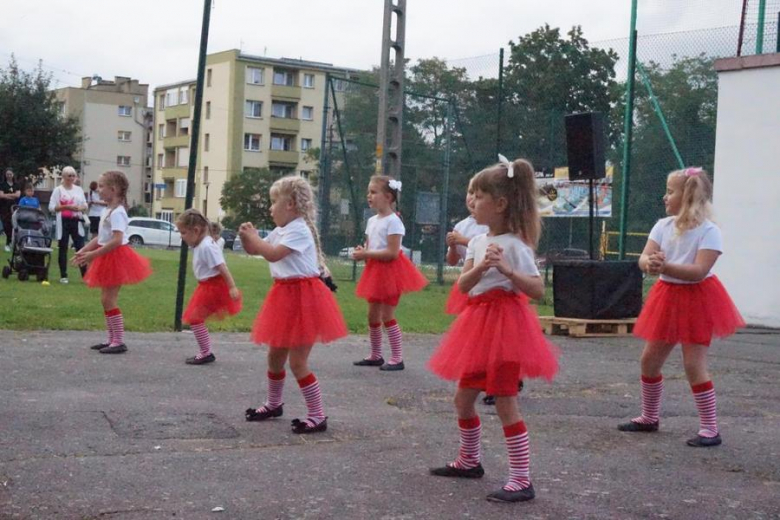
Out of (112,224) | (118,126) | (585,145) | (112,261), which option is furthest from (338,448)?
(118,126)

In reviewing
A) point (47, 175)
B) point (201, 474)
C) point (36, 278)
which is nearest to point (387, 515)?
point (201, 474)

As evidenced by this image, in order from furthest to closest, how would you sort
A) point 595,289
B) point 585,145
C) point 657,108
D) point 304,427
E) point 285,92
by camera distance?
point 285,92
point 657,108
point 585,145
point 595,289
point 304,427

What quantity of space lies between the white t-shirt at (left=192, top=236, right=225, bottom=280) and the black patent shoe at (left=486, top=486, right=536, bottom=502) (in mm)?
4798

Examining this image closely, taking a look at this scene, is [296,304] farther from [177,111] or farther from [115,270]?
[177,111]

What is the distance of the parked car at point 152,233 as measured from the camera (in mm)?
57531

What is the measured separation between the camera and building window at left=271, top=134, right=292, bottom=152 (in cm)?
9819

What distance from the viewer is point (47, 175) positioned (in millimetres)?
45969

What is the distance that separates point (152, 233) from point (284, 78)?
4363 centimetres

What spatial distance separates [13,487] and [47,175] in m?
43.4

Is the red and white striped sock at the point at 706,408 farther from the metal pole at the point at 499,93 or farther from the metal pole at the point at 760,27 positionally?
the metal pole at the point at 499,93

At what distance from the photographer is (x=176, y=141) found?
104m

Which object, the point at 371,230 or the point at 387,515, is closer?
the point at 387,515

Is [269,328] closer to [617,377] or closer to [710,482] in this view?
[710,482]

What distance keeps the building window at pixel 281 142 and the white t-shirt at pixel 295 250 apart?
303 feet
